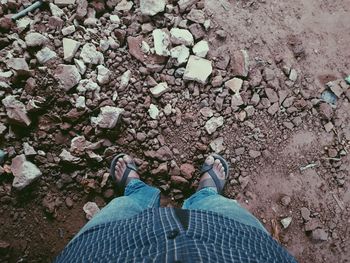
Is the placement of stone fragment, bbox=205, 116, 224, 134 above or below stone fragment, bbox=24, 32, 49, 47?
below

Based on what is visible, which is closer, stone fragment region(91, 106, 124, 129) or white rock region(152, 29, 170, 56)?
stone fragment region(91, 106, 124, 129)

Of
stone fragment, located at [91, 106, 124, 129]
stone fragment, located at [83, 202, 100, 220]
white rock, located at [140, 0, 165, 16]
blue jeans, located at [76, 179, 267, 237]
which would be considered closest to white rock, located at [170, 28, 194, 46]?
white rock, located at [140, 0, 165, 16]

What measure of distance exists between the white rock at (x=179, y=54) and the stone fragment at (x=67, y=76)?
20.9 inches

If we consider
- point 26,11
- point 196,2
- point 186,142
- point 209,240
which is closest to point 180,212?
point 209,240

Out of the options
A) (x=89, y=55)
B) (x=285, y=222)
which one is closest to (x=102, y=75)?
(x=89, y=55)

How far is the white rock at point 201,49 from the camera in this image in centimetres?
216

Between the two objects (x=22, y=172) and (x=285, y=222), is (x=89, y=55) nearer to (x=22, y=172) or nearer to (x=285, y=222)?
(x=22, y=172)

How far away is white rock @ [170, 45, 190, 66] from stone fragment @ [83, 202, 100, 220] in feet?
Answer: 2.92

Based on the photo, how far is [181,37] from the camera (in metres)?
2.15

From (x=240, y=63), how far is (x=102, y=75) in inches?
30.4

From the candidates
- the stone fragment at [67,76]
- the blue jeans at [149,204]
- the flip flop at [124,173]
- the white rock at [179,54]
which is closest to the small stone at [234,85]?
the white rock at [179,54]

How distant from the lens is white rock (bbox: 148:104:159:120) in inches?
82.6

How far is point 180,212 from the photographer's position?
4.92 feet

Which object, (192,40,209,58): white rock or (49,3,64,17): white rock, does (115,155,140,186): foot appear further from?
(49,3,64,17): white rock
